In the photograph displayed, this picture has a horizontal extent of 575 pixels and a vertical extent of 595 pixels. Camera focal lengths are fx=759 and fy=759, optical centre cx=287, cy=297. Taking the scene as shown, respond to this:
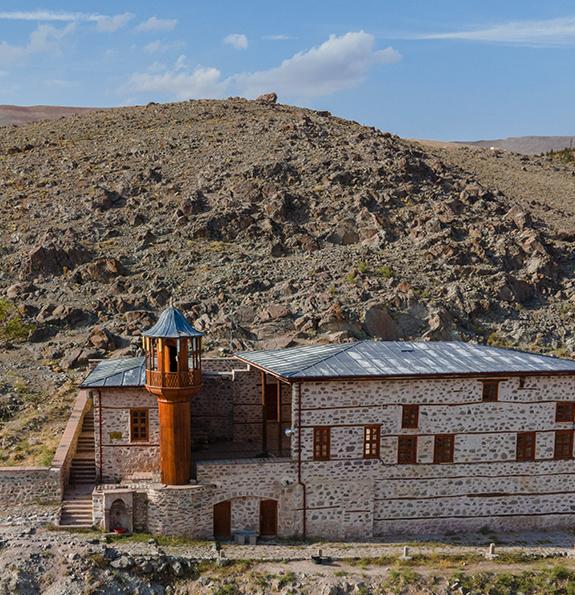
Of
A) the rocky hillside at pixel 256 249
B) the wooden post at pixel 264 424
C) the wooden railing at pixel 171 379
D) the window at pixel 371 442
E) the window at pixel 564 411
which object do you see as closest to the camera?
the wooden railing at pixel 171 379

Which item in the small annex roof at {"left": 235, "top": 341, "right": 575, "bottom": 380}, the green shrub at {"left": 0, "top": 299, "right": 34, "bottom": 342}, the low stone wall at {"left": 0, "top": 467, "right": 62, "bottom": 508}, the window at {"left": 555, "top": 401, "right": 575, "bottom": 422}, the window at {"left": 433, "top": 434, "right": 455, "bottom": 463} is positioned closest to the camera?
the small annex roof at {"left": 235, "top": 341, "right": 575, "bottom": 380}

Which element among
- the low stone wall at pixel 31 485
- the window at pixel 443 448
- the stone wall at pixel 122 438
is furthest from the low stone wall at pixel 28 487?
the window at pixel 443 448

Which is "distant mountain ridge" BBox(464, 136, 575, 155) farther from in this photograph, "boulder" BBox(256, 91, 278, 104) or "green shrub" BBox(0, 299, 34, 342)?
"green shrub" BBox(0, 299, 34, 342)

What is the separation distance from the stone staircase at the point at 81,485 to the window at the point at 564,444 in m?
13.9

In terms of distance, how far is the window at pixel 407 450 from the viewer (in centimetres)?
2216

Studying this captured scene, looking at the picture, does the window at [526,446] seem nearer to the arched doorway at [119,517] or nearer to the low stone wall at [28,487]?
the arched doorway at [119,517]

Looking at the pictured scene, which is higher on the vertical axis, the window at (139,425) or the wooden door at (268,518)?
the window at (139,425)

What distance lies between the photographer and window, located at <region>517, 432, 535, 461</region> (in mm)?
22688

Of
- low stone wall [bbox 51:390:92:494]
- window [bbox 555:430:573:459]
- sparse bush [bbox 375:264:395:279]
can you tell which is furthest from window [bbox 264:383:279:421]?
sparse bush [bbox 375:264:395:279]

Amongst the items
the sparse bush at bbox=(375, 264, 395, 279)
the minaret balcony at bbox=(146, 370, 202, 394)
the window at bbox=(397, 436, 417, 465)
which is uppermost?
the sparse bush at bbox=(375, 264, 395, 279)

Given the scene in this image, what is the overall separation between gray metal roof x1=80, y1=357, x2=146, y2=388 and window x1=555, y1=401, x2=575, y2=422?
12455 millimetres

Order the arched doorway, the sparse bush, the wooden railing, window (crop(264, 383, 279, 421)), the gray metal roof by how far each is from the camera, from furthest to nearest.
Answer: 1. the sparse bush
2. window (crop(264, 383, 279, 421))
3. the gray metal roof
4. the wooden railing
5. the arched doorway

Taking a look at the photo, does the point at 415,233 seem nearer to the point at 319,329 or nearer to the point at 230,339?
the point at 319,329

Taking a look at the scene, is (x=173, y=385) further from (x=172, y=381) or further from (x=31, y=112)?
(x=31, y=112)
